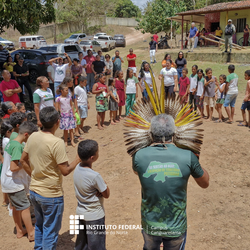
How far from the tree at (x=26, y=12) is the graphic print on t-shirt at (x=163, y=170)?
858cm

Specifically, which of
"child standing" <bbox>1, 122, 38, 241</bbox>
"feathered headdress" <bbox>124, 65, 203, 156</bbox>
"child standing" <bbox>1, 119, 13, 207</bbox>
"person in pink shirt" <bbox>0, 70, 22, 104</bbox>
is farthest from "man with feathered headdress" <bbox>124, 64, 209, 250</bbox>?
"person in pink shirt" <bbox>0, 70, 22, 104</bbox>

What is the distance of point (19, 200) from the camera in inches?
153

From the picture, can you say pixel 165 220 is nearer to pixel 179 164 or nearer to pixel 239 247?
pixel 179 164

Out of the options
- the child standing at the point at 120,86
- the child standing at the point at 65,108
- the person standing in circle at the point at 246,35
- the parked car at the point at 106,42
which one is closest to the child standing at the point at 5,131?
the child standing at the point at 65,108

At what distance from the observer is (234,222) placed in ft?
13.9

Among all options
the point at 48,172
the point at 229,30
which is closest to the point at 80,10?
the point at 229,30

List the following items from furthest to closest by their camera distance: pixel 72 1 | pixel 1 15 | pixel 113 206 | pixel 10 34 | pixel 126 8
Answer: pixel 126 8 < pixel 10 34 < pixel 72 1 < pixel 1 15 < pixel 113 206

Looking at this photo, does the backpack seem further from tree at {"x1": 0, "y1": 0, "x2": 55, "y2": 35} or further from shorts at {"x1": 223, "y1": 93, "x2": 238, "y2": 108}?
tree at {"x1": 0, "y1": 0, "x2": 55, "y2": 35}

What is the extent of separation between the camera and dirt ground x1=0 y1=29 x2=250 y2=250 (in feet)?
12.9

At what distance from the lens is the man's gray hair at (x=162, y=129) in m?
2.50

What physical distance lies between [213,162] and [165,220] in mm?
4106

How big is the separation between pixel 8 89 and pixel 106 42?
2065cm

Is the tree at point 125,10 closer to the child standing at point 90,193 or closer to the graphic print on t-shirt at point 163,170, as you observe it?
the child standing at point 90,193

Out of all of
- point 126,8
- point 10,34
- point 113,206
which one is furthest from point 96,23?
point 113,206
